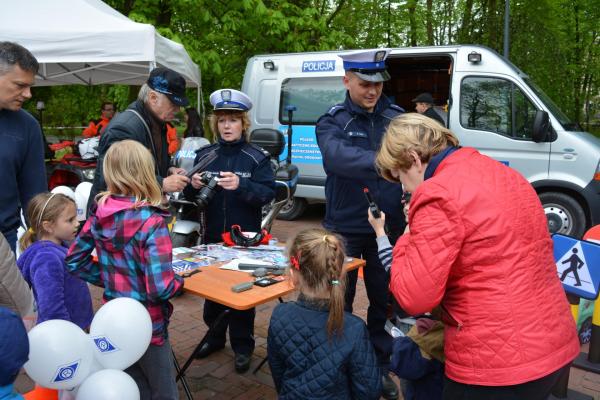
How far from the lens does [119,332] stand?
2109 mm

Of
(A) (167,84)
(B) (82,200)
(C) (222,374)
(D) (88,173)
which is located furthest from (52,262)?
(D) (88,173)

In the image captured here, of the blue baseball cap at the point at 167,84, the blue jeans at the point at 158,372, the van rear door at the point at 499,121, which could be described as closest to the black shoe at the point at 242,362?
the blue jeans at the point at 158,372

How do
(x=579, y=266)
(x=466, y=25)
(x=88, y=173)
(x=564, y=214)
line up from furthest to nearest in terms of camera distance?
(x=466, y=25)
(x=88, y=173)
(x=564, y=214)
(x=579, y=266)

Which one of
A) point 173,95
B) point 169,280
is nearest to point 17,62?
point 173,95

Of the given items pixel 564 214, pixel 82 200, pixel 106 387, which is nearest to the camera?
pixel 106 387

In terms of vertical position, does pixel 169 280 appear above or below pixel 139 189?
below

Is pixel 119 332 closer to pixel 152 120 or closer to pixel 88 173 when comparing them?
pixel 152 120

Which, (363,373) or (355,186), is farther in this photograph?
(355,186)

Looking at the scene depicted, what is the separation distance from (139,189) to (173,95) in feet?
3.48

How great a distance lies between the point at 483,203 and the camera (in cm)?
164

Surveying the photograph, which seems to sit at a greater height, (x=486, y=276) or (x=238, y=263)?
(x=486, y=276)

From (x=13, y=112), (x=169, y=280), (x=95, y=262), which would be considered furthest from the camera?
(x=13, y=112)

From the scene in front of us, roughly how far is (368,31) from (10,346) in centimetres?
1609

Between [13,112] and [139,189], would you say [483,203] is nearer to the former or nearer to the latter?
[139,189]
